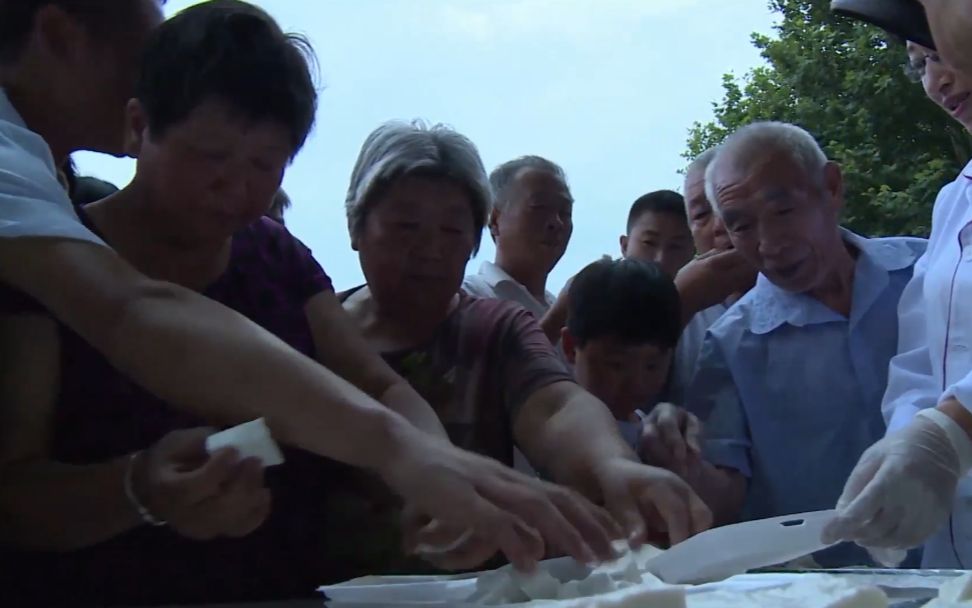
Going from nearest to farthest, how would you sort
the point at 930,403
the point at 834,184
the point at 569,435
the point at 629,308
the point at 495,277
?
the point at 569,435 < the point at 930,403 < the point at 629,308 < the point at 834,184 < the point at 495,277

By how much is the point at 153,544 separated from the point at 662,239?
5.51ft

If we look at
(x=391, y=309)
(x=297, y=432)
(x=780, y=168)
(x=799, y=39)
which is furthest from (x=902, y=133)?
(x=297, y=432)

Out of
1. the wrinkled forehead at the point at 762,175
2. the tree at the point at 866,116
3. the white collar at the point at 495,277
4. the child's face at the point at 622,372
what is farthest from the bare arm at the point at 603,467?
the tree at the point at 866,116

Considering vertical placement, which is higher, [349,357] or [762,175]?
[762,175]

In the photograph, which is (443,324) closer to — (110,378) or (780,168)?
(110,378)

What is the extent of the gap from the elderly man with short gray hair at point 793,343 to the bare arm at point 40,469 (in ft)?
3.24

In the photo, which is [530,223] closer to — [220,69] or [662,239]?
[662,239]

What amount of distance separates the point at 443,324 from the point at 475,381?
0.12 m

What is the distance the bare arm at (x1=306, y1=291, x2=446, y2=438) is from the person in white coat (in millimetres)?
508

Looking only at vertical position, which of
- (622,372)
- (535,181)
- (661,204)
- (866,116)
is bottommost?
(622,372)

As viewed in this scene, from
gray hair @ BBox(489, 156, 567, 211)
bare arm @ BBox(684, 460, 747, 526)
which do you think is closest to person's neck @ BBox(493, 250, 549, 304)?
gray hair @ BBox(489, 156, 567, 211)

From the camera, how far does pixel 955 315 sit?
58.9 inches

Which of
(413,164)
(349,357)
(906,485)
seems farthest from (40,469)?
(906,485)

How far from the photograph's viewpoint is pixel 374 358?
121 cm
